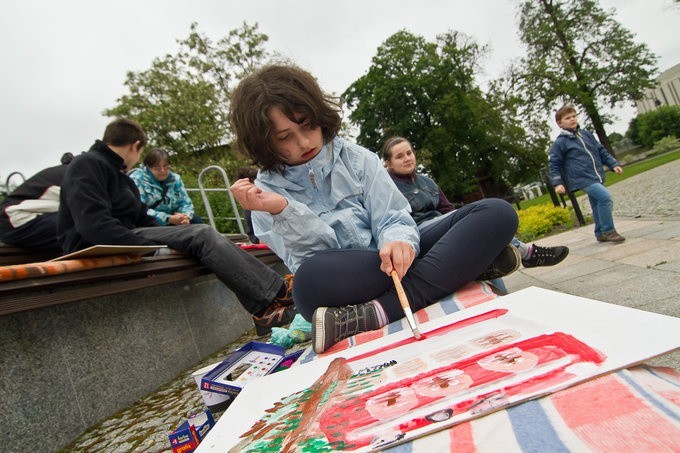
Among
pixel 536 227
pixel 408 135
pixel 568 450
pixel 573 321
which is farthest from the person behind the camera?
pixel 408 135

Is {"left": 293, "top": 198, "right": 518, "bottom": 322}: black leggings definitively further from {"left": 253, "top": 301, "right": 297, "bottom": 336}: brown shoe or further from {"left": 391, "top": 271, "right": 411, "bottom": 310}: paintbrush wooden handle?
{"left": 253, "top": 301, "right": 297, "bottom": 336}: brown shoe

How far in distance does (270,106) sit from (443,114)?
23651 millimetres

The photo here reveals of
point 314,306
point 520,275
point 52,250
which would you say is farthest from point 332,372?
point 52,250

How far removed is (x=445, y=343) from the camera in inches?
44.1

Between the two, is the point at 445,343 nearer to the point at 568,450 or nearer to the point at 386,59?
the point at 568,450

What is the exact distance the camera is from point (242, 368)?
1642mm

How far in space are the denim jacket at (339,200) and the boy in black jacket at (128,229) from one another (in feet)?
3.82

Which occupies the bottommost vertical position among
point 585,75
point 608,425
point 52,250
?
point 608,425

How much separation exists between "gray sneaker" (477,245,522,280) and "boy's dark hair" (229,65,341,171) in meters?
0.90

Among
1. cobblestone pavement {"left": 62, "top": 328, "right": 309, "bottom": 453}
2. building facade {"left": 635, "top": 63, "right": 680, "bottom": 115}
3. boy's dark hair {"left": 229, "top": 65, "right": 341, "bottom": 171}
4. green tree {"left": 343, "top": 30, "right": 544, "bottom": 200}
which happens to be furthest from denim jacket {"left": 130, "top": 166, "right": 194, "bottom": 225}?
building facade {"left": 635, "top": 63, "right": 680, "bottom": 115}

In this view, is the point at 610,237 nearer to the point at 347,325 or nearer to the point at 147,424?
the point at 347,325

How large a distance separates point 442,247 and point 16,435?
1.86 metres

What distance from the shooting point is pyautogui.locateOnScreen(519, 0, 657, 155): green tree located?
21641 mm

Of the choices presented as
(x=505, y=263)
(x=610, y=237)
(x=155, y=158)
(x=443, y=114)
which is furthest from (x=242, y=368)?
(x=443, y=114)
